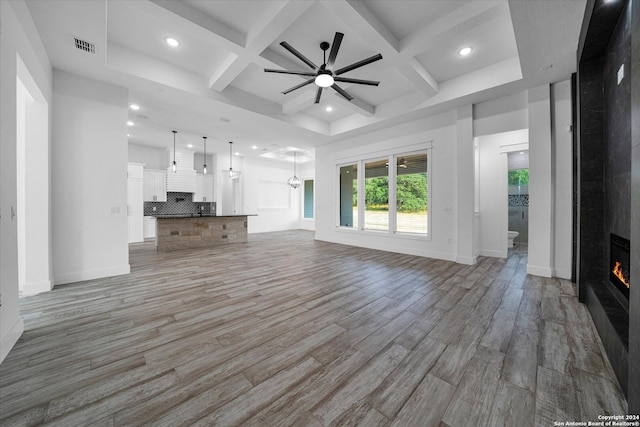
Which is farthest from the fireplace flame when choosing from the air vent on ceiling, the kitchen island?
the kitchen island

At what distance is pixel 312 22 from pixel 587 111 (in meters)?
3.26

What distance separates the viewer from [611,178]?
2.24 m

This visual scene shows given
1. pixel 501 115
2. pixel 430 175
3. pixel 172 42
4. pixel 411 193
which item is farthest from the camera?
pixel 411 193

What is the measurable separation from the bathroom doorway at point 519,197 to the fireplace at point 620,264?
5.03 m

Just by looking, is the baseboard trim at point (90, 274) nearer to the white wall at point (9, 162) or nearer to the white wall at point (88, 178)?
the white wall at point (88, 178)

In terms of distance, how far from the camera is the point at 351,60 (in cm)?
371

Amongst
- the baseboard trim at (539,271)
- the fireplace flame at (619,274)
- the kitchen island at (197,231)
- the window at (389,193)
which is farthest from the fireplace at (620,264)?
the kitchen island at (197,231)

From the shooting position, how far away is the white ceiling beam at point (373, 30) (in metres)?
2.46

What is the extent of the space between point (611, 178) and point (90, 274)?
649 cm

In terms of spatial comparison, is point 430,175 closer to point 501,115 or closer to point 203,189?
point 501,115

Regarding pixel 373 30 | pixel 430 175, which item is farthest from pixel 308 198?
pixel 373 30

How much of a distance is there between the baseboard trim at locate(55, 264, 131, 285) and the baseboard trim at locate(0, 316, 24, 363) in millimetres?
1649

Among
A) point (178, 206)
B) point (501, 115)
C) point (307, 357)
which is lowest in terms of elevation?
point (307, 357)

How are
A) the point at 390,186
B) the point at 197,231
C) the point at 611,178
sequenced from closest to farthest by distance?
the point at 611,178
the point at 390,186
the point at 197,231
